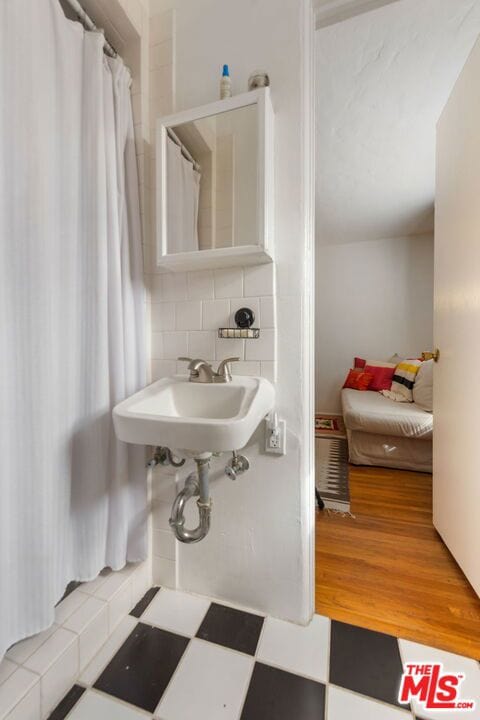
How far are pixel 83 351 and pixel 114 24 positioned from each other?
3.87 ft

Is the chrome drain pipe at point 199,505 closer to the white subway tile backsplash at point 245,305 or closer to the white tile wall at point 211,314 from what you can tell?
the white tile wall at point 211,314

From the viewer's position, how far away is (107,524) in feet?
3.32

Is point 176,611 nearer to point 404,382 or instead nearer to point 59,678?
point 59,678

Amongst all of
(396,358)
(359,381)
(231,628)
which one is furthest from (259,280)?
(396,358)

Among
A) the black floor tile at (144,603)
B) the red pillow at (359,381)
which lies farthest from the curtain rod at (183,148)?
the red pillow at (359,381)

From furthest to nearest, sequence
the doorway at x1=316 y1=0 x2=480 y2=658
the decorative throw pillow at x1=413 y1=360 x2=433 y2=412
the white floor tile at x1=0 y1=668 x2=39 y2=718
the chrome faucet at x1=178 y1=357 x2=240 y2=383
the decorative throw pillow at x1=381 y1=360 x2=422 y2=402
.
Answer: the decorative throw pillow at x1=381 y1=360 x2=422 y2=402
the decorative throw pillow at x1=413 y1=360 x2=433 y2=412
the doorway at x1=316 y1=0 x2=480 y2=658
the chrome faucet at x1=178 y1=357 x2=240 y2=383
the white floor tile at x1=0 y1=668 x2=39 y2=718

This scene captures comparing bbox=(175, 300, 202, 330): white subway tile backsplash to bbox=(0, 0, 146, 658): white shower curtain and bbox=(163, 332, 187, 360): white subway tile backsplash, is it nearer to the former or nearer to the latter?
bbox=(163, 332, 187, 360): white subway tile backsplash

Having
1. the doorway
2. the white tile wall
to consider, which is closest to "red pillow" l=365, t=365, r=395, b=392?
the doorway

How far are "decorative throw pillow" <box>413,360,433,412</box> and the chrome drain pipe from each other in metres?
2.17

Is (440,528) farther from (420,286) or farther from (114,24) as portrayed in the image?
(420,286)

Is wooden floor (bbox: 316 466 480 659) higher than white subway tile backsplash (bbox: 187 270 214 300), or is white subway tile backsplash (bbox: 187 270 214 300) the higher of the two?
white subway tile backsplash (bbox: 187 270 214 300)

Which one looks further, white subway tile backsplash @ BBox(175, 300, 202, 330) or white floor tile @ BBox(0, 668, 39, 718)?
white subway tile backsplash @ BBox(175, 300, 202, 330)

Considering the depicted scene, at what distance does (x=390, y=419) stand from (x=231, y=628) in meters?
1.76

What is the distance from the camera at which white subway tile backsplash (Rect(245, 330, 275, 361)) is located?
1038 mm
